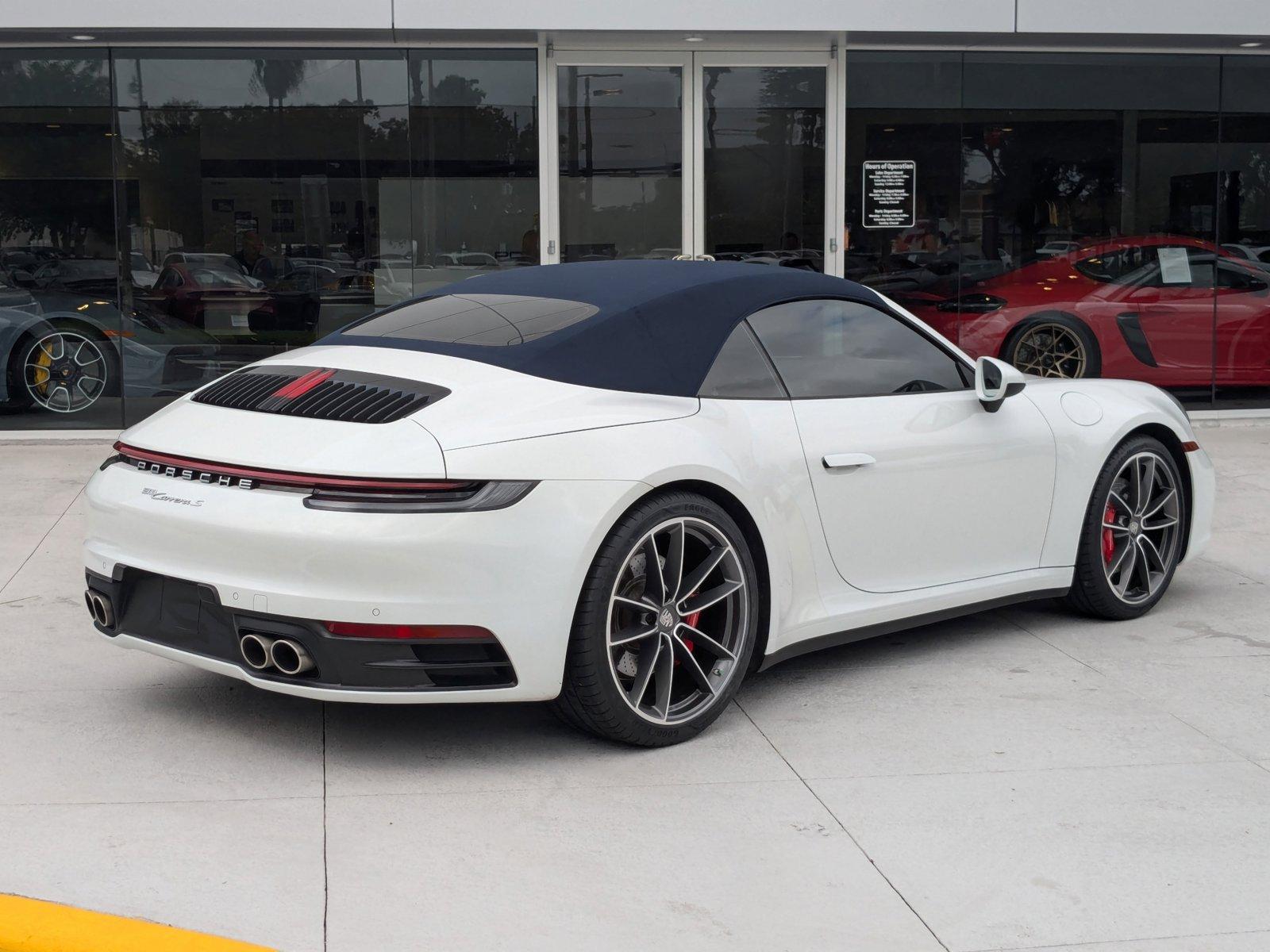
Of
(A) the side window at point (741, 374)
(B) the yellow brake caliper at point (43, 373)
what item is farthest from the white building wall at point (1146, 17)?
(B) the yellow brake caliper at point (43, 373)

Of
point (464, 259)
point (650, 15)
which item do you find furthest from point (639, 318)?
point (464, 259)

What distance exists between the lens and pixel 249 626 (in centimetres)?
387

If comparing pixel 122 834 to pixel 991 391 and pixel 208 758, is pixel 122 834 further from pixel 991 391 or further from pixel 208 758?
pixel 991 391

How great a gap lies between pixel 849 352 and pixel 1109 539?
5.13 feet

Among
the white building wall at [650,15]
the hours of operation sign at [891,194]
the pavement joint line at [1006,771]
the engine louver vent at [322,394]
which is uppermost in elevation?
the white building wall at [650,15]

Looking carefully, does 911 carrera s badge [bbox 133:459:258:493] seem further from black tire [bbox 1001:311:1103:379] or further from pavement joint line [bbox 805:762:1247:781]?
black tire [bbox 1001:311:1103:379]

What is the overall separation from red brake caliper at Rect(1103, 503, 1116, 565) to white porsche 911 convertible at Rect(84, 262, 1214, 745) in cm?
21

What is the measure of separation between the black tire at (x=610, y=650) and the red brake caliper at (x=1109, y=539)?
2.02 meters

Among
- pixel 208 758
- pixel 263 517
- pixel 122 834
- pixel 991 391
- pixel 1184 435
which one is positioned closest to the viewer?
pixel 122 834

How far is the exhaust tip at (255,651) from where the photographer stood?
12.7ft

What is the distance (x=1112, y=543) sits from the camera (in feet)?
19.1

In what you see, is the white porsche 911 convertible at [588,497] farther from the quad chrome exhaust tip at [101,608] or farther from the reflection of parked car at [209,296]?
the reflection of parked car at [209,296]

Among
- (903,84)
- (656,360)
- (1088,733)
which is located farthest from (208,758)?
(903,84)

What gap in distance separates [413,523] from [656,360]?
1058 mm
